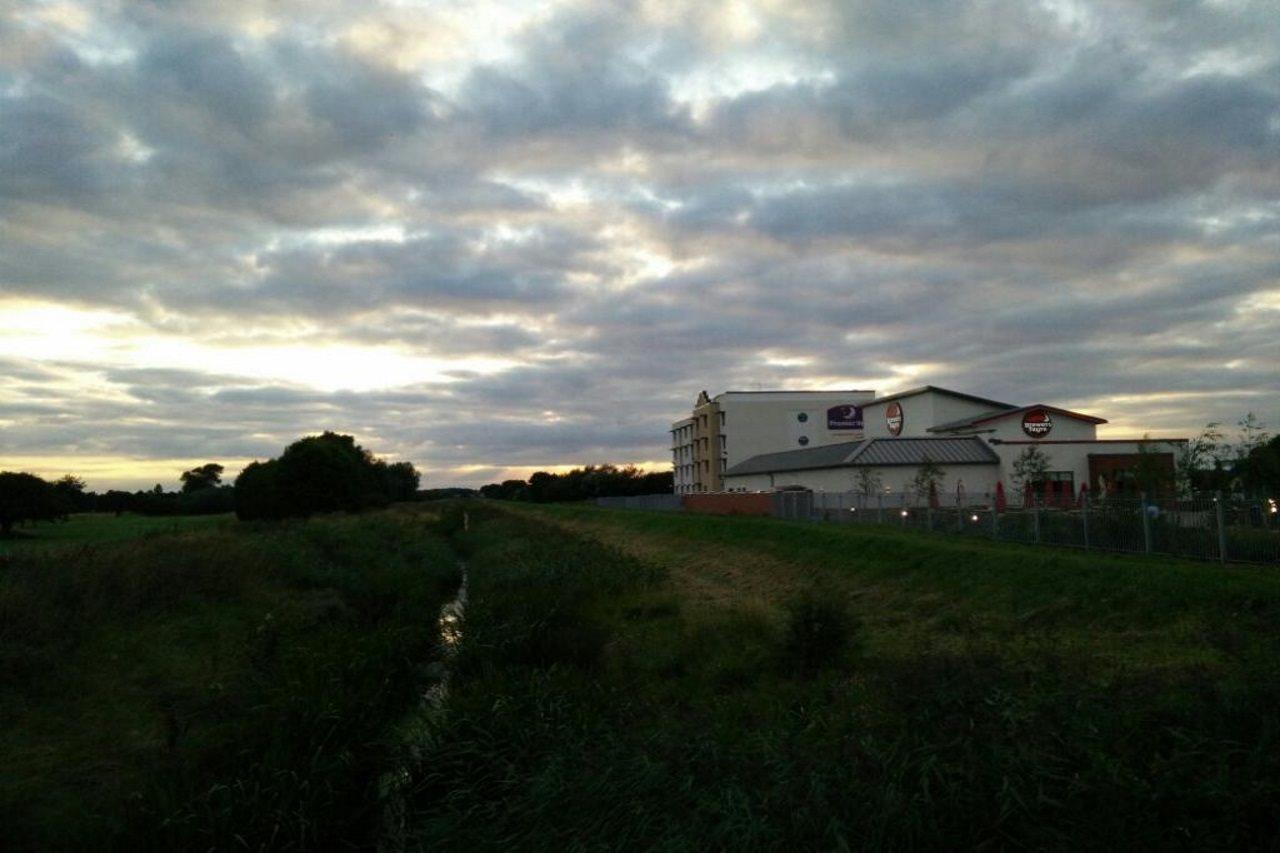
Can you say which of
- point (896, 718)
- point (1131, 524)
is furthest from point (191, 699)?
point (1131, 524)

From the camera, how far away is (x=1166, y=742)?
721 centimetres

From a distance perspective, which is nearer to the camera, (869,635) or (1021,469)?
(869,635)

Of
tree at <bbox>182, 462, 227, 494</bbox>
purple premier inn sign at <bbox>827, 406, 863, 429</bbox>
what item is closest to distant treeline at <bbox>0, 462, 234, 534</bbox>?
tree at <bbox>182, 462, 227, 494</bbox>

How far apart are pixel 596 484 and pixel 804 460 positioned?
64.3m

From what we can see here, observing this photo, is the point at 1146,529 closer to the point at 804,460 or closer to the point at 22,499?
the point at 804,460

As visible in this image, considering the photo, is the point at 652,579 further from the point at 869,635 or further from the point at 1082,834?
the point at 1082,834

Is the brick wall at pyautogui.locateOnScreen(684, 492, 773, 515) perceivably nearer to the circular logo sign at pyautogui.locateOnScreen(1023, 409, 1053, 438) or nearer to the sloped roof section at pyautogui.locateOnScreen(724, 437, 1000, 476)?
the sloped roof section at pyautogui.locateOnScreen(724, 437, 1000, 476)

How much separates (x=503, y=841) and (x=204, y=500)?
99.6 metres

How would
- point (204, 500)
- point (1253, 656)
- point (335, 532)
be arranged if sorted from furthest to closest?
1. point (204, 500)
2. point (335, 532)
3. point (1253, 656)

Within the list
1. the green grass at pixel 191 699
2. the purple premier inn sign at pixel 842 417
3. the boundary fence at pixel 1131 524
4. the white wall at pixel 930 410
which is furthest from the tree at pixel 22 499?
the purple premier inn sign at pixel 842 417

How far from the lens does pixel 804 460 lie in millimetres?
63062

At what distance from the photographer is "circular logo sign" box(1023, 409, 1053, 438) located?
50562 mm

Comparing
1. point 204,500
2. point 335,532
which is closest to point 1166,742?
point 335,532

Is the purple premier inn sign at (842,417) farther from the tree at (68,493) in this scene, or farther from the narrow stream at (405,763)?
the narrow stream at (405,763)
